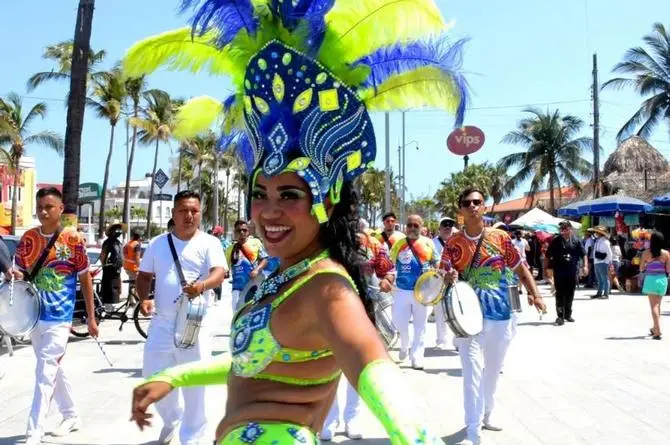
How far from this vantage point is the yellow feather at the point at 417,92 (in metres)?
2.85

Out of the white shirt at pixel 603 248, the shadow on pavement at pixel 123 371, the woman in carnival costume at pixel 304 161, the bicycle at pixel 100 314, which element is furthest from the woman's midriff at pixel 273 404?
the white shirt at pixel 603 248

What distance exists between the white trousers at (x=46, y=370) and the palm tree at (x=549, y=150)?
42421 millimetres

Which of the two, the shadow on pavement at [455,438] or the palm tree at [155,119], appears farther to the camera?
the palm tree at [155,119]

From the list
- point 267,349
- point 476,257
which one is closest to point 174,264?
point 476,257

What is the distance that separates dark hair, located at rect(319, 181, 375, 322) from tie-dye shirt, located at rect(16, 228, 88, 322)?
4.38 m

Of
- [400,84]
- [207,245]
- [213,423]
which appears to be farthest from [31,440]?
[400,84]

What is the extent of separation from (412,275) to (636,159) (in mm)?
26609

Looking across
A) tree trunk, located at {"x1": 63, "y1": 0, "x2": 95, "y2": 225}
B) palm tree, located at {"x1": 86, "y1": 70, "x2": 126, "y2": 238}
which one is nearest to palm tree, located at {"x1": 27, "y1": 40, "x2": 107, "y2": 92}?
palm tree, located at {"x1": 86, "y1": 70, "x2": 126, "y2": 238}

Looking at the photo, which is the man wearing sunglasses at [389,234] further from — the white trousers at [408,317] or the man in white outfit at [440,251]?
the man in white outfit at [440,251]

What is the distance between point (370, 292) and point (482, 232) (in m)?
4.12

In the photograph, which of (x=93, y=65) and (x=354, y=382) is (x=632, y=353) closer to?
(x=354, y=382)

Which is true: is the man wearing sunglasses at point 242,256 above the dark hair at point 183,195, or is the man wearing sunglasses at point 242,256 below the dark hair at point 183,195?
below

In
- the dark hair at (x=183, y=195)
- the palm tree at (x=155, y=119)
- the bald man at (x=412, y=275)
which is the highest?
the palm tree at (x=155, y=119)

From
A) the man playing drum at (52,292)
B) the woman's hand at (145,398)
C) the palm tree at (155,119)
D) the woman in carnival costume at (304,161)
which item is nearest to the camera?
the woman in carnival costume at (304,161)
